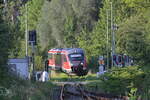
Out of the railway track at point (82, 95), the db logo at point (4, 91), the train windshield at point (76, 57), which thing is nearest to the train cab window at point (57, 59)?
the train windshield at point (76, 57)

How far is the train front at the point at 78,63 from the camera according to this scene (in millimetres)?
52719

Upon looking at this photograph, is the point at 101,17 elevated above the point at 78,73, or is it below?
above

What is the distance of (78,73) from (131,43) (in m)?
24.2

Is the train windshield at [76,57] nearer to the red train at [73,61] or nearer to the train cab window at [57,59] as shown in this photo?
the red train at [73,61]

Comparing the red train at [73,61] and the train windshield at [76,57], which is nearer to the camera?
the red train at [73,61]

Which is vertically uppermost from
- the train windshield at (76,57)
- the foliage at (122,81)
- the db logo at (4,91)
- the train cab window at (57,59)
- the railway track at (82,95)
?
the db logo at (4,91)

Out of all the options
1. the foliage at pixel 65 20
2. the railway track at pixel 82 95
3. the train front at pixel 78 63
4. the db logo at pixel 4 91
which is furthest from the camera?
the foliage at pixel 65 20

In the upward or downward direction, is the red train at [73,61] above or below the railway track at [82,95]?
below

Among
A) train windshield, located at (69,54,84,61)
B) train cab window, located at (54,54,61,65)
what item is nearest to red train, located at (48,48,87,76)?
train windshield, located at (69,54,84,61)

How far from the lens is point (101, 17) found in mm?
73125

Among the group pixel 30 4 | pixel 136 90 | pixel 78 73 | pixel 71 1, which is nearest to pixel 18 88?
pixel 136 90

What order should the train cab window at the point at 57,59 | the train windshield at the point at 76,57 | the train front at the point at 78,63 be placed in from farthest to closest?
the train cab window at the point at 57,59
the train windshield at the point at 76,57
the train front at the point at 78,63

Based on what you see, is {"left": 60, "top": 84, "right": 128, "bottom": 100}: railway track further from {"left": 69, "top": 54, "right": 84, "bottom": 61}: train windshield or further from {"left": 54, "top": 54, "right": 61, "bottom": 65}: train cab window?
{"left": 54, "top": 54, "right": 61, "bottom": 65}: train cab window

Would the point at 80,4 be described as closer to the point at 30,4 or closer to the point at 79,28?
the point at 79,28
